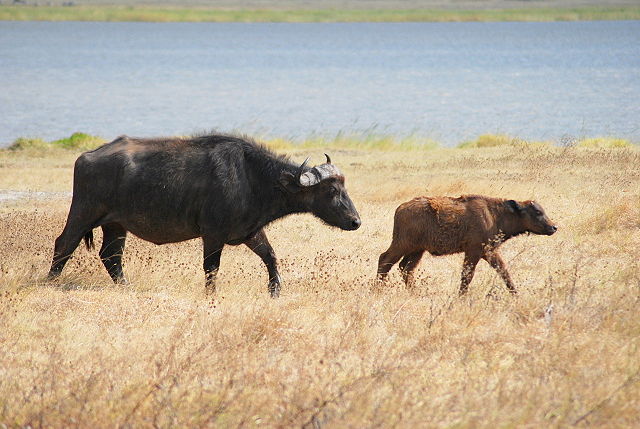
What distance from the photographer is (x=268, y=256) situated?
34.9 feet

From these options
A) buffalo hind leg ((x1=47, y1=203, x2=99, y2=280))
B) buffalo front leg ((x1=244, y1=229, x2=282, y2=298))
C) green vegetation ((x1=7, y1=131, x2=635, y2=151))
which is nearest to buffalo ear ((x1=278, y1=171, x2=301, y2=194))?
buffalo front leg ((x1=244, y1=229, x2=282, y2=298))

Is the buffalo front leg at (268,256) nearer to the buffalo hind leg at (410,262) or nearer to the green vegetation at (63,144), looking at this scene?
the buffalo hind leg at (410,262)

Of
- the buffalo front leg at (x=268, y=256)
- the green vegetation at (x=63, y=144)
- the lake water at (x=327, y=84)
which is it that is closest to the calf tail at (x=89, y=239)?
the buffalo front leg at (x=268, y=256)

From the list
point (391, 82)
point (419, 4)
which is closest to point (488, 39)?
point (391, 82)

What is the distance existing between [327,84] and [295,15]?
77.7 m

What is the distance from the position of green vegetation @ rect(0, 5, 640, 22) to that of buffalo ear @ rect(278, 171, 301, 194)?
11938 cm

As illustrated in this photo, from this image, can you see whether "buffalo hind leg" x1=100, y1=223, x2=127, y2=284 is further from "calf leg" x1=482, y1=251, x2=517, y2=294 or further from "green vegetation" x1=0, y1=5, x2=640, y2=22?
"green vegetation" x1=0, y1=5, x2=640, y2=22

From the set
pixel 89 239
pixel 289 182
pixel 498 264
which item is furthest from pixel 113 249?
pixel 498 264

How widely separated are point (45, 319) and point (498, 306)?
423 cm

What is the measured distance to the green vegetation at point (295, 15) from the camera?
130125 mm

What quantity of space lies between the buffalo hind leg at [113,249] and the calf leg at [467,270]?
3942 mm

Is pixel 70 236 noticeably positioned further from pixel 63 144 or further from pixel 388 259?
pixel 63 144

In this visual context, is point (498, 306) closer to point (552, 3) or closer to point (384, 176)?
point (384, 176)

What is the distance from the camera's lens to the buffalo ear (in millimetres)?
10477
